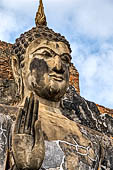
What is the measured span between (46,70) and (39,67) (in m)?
0.10

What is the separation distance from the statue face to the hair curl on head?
0.34 feet

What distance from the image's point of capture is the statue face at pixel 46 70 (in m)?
4.61

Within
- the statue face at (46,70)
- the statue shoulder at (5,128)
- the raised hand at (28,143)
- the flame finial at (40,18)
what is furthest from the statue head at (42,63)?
the raised hand at (28,143)

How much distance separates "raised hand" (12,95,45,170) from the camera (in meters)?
3.48

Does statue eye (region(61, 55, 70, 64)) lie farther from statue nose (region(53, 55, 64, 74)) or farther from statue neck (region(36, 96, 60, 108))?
statue neck (region(36, 96, 60, 108))

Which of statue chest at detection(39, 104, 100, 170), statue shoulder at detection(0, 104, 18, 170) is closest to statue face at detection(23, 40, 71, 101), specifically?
statue chest at detection(39, 104, 100, 170)

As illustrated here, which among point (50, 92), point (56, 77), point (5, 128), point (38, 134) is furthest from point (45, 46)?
point (38, 134)

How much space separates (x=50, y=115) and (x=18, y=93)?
66cm

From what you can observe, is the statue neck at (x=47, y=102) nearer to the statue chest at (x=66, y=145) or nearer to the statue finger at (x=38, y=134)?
the statue chest at (x=66, y=145)

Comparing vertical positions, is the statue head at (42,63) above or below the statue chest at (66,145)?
above

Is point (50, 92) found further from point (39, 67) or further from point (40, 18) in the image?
point (40, 18)

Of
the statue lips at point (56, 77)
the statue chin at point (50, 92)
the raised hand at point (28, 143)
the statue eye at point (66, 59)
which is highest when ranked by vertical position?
the statue eye at point (66, 59)

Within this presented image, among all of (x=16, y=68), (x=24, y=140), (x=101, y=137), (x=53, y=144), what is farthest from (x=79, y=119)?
(x=24, y=140)

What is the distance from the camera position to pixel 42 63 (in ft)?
15.4
